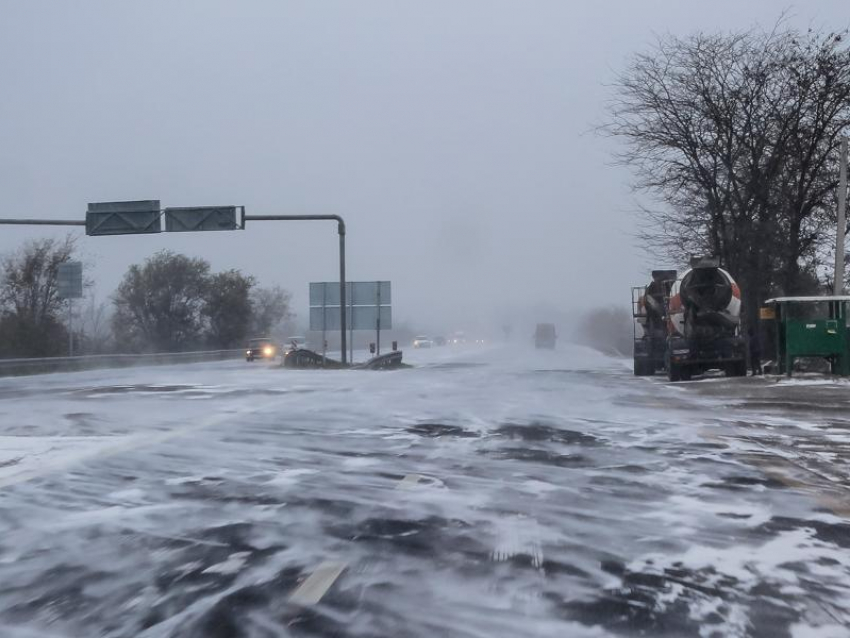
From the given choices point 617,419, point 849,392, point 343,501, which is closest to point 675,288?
point 849,392

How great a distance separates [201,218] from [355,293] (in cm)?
944

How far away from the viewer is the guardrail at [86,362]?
3627 centimetres

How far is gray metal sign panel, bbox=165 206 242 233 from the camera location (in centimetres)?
3434

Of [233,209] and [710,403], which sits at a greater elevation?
[233,209]

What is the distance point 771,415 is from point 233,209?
24.0 metres

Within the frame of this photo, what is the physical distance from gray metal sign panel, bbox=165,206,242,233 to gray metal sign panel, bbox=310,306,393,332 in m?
7.88

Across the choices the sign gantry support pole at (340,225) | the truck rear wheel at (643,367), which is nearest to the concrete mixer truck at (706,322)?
the truck rear wheel at (643,367)

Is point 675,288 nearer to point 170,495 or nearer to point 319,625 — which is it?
point 170,495

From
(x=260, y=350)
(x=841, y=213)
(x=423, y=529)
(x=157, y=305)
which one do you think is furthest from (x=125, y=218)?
(x=157, y=305)

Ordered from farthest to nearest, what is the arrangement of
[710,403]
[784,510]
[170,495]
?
[710,403]
[170,495]
[784,510]

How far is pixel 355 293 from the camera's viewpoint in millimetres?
42188

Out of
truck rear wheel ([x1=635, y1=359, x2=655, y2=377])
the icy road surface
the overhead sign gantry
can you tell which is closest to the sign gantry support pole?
the overhead sign gantry

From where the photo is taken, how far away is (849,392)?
1902cm

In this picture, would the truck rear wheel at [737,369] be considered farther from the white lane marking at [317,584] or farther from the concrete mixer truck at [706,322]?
the white lane marking at [317,584]
